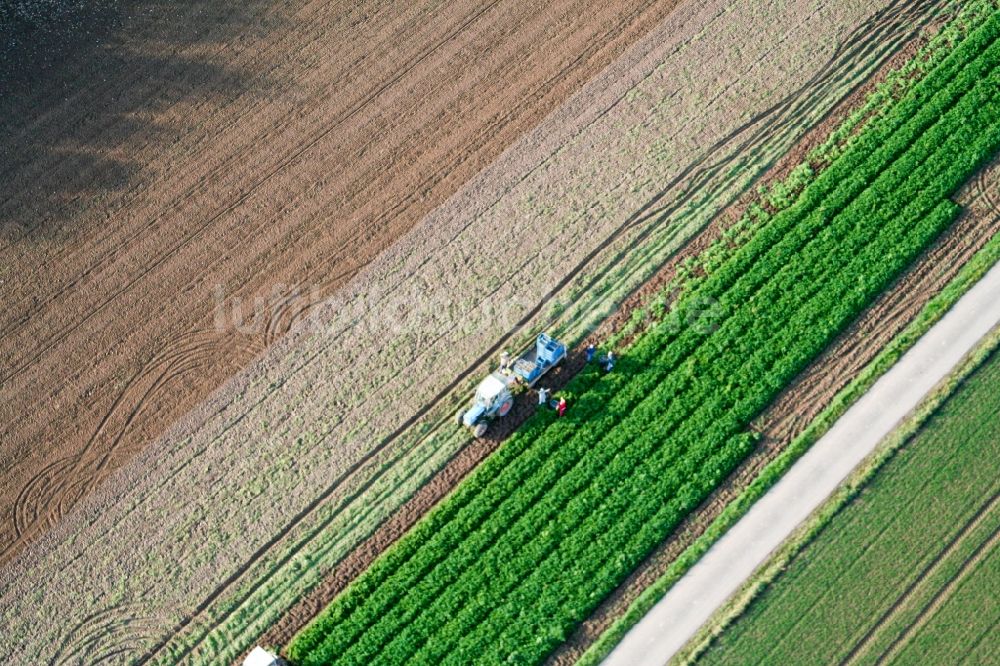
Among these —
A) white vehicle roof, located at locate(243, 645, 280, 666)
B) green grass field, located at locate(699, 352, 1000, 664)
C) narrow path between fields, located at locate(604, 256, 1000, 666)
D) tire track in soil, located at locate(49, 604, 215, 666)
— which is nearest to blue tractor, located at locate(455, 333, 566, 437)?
narrow path between fields, located at locate(604, 256, 1000, 666)

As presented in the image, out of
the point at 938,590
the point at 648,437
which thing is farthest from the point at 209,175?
the point at 938,590

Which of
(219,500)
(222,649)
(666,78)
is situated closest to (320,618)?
(222,649)

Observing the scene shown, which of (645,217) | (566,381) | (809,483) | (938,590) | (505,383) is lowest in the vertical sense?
(505,383)

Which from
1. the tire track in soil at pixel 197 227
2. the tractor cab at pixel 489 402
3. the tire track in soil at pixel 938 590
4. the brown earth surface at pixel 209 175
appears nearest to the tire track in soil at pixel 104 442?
the brown earth surface at pixel 209 175

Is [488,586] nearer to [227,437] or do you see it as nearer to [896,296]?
[227,437]

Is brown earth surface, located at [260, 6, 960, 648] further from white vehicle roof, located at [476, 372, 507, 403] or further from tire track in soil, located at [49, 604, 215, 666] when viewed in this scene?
tire track in soil, located at [49, 604, 215, 666]

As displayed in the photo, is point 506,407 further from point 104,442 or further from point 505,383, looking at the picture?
point 104,442

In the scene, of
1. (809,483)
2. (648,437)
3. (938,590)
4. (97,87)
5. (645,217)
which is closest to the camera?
(938,590)
